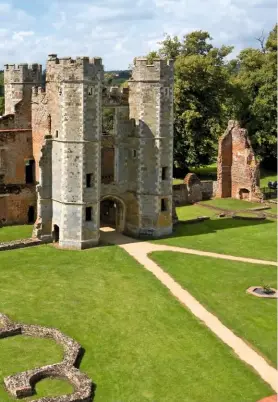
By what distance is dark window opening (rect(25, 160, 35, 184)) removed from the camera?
4244cm

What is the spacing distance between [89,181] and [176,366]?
17030 millimetres

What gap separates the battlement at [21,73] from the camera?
4400 cm

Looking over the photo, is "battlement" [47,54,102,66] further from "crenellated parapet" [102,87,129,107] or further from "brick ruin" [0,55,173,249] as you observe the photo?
"crenellated parapet" [102,87,129,107]

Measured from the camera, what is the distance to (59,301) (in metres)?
26.8

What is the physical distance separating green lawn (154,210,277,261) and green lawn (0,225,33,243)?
29.0 feet

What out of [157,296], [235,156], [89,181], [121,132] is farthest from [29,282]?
[235,156]

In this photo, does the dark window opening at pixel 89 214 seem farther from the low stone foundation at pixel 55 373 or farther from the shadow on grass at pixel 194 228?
the low stone foundation at pixel 55 373

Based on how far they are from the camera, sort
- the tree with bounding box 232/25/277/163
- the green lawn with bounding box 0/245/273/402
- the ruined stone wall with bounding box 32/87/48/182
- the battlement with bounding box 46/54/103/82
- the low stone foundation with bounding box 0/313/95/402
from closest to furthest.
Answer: the low stone foundation with bounding box 0/313/95/402
the green lawn with bounding box 0/245/273/402
the battlement with bounding box 46/54/103/82
the ruined stone wall with bounding box 32/87/48/182
the tree with bounding box 232/25/277/163

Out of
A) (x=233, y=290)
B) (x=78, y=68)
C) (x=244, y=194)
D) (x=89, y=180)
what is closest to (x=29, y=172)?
(x=89, y=180)

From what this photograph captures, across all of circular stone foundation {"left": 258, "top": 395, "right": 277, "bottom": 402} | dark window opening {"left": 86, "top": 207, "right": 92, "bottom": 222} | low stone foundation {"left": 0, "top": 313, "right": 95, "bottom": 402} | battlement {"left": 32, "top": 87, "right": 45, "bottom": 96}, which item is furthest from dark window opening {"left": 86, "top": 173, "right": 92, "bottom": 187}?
circular stone foundation {"left": 258, "top": 395, "right": 277, "bottom": 402}

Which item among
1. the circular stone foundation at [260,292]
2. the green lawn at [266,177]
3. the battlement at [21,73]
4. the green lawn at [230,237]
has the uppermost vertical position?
the battlement at [21,73]

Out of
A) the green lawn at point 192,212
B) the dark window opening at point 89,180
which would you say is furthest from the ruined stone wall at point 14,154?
the green lawn at point 192,212

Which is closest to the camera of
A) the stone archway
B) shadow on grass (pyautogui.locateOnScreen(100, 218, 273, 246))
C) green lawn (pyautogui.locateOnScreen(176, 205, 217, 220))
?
shadow on grass (pyautogui.locateOnScreen(100, 218, 273, 246))

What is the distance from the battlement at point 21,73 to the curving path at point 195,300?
44.7 feet
